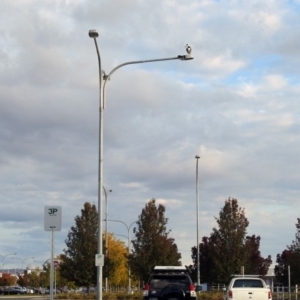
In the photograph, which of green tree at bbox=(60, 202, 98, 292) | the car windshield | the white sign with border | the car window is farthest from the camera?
green tree at bbox=(60, 202, 98, 292)

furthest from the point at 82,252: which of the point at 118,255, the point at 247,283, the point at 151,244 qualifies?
the point at 247,283

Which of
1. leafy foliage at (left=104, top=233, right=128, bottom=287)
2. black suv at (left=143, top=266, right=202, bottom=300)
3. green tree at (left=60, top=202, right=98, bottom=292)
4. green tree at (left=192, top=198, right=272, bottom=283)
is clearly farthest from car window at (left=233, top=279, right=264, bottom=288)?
leafy foliage at (left=104, top=233, right=128, bottom=287)

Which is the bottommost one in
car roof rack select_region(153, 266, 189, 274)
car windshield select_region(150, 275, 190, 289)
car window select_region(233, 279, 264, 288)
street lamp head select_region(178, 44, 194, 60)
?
car window select_region(233, 279, 264, 288)

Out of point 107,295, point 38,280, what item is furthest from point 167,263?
point 38,280

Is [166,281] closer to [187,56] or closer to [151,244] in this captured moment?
[187,56]

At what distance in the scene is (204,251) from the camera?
7275 centimetres

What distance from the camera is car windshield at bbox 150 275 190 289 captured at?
24.7 meters

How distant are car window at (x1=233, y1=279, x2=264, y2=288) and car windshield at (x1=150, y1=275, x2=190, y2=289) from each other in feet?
11.3

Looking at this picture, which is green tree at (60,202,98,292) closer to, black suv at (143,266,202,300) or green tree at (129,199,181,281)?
green tree at (129,199,181,281)

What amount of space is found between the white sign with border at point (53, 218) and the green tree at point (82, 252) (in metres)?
35.6

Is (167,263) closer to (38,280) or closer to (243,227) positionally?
(243,227)

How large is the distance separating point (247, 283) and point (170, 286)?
4433 millimetres

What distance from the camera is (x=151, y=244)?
50938 mm

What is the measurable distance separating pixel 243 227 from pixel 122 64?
27808 mm
